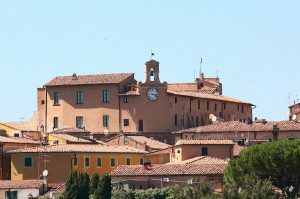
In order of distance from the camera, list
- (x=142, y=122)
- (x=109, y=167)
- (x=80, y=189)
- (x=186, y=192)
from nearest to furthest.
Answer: (x=186, y=192) < (x=80, y=189) < (x=109, y=167) < (x=142, y=122)

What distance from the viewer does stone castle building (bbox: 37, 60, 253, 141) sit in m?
88.8

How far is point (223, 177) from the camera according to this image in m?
64.9

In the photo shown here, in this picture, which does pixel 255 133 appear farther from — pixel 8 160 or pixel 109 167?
pixel 8 160

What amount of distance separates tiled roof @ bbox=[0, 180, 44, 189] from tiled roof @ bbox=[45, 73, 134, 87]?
21.8 m

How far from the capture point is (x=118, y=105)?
89.4 m

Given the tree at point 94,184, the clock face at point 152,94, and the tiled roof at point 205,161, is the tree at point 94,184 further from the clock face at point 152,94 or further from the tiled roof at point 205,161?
the clock face at point 152,94

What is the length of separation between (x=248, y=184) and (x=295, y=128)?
21.8 m

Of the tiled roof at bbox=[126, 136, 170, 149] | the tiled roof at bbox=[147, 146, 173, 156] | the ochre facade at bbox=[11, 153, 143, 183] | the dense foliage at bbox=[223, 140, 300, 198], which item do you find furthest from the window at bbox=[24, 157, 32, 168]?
the dense foliage at bbox=[223, 140, 300, 198]

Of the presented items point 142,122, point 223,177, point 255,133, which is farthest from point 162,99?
point 223,177

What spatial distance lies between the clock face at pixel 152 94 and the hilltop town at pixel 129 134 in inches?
2.7

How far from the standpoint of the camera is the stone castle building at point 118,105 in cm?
8881

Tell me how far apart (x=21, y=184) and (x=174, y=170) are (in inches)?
325

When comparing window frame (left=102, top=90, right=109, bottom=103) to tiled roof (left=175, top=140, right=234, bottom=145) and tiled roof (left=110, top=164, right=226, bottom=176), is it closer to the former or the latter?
tiled roof (left=175, top=140, right=234, bottom=145)

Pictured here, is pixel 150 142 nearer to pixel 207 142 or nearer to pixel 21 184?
pixel 207 142
